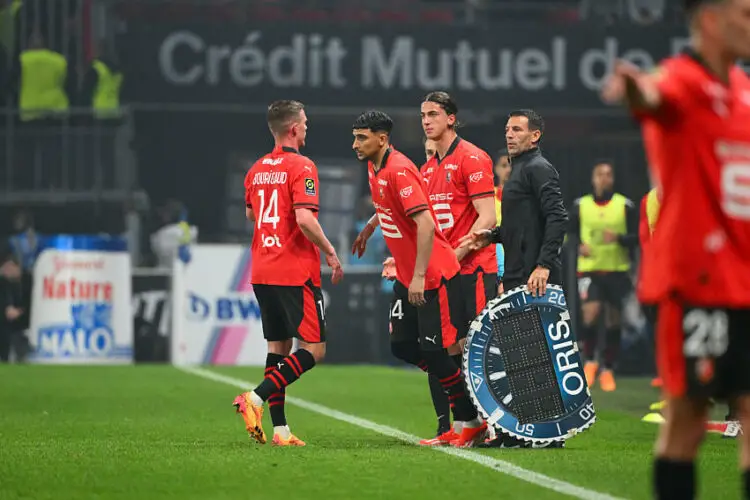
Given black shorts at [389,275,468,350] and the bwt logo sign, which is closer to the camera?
black shorts at [389,275,468,350]

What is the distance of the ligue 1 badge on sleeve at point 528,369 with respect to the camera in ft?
30.6

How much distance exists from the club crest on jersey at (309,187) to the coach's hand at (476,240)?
98 cm

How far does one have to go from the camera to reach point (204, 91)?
24.4m

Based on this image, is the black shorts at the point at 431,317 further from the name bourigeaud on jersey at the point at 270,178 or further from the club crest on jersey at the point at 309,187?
the name bourigeaud on jersey at the point at 270,178

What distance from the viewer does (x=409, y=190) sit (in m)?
9.09

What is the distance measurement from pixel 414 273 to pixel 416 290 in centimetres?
12

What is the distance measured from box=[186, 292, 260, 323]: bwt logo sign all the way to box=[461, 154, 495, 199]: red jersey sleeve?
33.5 feet

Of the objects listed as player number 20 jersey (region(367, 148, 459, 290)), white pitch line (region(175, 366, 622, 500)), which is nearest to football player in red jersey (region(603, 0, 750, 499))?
white pitch line (region(175, 366, 622, 500))

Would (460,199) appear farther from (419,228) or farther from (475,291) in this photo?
(419,228)

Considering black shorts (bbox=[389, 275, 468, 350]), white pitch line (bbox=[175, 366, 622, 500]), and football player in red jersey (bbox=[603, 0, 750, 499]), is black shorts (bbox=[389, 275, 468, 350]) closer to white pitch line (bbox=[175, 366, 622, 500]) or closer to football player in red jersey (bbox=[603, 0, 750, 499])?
white pitch line (bbox=[175, 366, 622, 500])

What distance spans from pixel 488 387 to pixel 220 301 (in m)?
10.9

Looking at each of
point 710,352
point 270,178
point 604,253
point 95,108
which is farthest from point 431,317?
point 95,108

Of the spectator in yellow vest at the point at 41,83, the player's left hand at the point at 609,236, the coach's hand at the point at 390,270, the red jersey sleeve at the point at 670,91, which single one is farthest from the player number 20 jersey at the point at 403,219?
the spectator in yellow vest at the point at 41,83

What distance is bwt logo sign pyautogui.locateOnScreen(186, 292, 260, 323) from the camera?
19.9 meters
